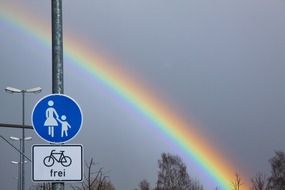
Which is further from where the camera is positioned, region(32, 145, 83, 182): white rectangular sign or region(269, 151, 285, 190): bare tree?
region(269, 151, 285, 190): bare tree

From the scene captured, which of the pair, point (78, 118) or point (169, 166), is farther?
point (169, 166)

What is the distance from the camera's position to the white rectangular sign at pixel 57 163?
9.63 metres

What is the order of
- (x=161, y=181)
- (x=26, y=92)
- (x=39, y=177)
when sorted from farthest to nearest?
(x=161, y=181) < (x=26, y=92) < (x=39, y=177)

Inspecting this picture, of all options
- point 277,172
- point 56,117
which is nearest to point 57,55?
point 56,117

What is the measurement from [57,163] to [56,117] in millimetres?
781

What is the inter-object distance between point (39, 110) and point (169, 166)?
313 ft

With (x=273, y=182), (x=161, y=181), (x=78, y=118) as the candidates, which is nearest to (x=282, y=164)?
(x=273, y=182)

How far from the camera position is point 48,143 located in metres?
9.89

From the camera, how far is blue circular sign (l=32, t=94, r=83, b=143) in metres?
9.95

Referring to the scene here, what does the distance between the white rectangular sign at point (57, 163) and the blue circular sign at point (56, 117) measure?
0.91 ft

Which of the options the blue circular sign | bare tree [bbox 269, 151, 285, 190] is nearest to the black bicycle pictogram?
the blue circular sign

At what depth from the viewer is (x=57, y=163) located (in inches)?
382

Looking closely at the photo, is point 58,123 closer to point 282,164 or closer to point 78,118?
point 78,118

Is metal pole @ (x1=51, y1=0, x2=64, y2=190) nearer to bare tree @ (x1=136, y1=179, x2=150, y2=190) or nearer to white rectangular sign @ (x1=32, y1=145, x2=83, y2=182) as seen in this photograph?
white rectangular sign @ (x1=32, y1=145, x2=83, y2=182)
